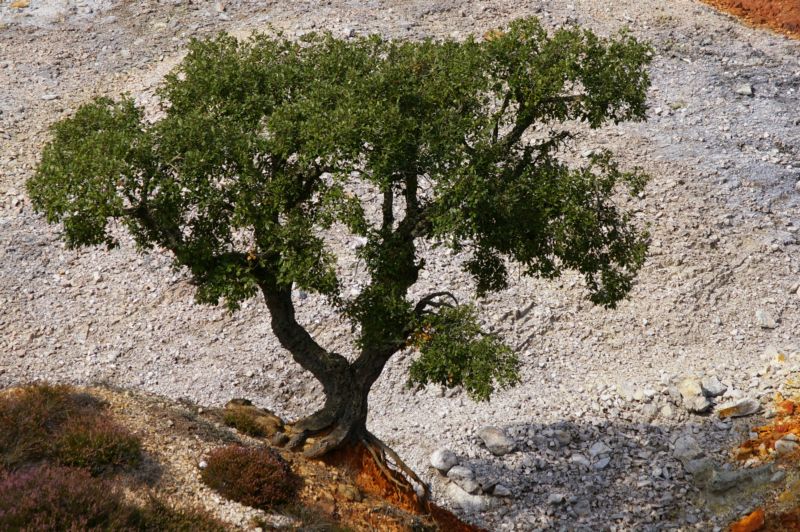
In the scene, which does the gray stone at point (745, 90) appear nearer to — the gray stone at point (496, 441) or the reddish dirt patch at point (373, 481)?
the gray stone at point (496, 441)

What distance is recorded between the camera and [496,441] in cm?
2248

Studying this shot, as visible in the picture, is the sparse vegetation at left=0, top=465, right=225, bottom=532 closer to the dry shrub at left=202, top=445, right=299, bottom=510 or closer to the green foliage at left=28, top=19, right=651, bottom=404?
the dry shrub at left=202, top=445, right=299, bottom=510

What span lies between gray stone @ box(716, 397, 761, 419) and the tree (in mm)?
7482

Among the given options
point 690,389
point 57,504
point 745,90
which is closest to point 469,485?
point 690,389

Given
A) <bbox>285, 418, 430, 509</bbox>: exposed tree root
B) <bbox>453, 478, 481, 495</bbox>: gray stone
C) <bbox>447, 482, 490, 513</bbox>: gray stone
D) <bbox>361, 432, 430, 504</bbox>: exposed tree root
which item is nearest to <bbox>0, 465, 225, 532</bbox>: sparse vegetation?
<bbox>285, 418, 430, 509</bbox>: exposed tree root

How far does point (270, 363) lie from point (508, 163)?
11031mm

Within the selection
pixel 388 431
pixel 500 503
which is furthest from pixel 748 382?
pixel 388 431

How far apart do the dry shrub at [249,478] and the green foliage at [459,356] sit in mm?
3098

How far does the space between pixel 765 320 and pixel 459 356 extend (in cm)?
1395

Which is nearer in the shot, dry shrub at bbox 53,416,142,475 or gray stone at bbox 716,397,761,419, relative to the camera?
dry shrub at bbox 53,416,142,475

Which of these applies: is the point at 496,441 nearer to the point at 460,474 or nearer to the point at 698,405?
the point at 460,474

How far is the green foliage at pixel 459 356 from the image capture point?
49.6 ft

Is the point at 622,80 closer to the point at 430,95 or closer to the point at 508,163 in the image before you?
the point at 508,163

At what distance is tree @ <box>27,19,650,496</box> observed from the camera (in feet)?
47.8
